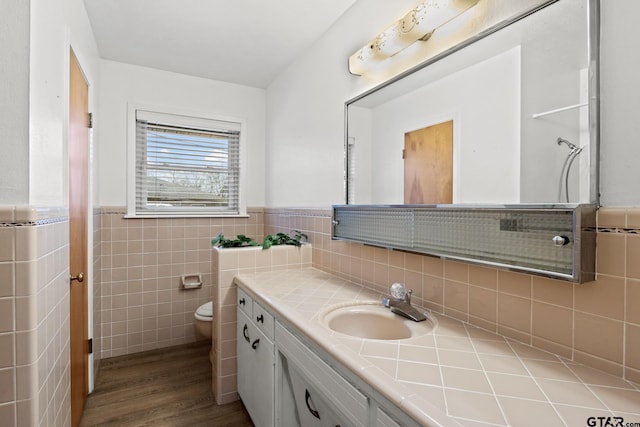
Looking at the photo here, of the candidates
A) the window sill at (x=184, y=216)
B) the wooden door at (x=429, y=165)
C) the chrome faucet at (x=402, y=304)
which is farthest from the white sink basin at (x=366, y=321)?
the window sill at (x=184, y=216)

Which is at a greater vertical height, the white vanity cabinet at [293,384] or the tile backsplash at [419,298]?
the tile backsplash at [419,298]

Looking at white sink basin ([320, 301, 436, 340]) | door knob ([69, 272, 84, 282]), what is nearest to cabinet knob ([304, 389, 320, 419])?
white sink basin ([320, 301, 436, 340])

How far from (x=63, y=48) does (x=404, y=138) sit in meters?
1.62

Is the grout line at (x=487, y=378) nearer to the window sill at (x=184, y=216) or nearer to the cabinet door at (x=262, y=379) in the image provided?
the cabinet door at (x=262, y=379)

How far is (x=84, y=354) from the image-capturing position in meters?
1.97

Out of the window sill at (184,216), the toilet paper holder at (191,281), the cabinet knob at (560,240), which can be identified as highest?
the window sill at (184,216)

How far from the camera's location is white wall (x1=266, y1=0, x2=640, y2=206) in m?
0.83

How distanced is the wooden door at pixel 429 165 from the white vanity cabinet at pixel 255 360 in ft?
3.02

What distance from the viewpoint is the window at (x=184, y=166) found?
278 cm

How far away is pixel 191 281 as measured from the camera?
2951mm

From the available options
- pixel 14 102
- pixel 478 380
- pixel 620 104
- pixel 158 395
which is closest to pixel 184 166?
pixel 158 395

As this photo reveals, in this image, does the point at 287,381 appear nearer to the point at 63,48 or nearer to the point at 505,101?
the point at 505,101

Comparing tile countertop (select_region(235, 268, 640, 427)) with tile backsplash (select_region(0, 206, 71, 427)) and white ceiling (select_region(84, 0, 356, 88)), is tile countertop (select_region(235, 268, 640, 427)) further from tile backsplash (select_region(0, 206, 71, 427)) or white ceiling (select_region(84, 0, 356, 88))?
white ceiling (select_region(84, 0, 356, 88))

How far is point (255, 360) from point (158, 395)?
954 mm
